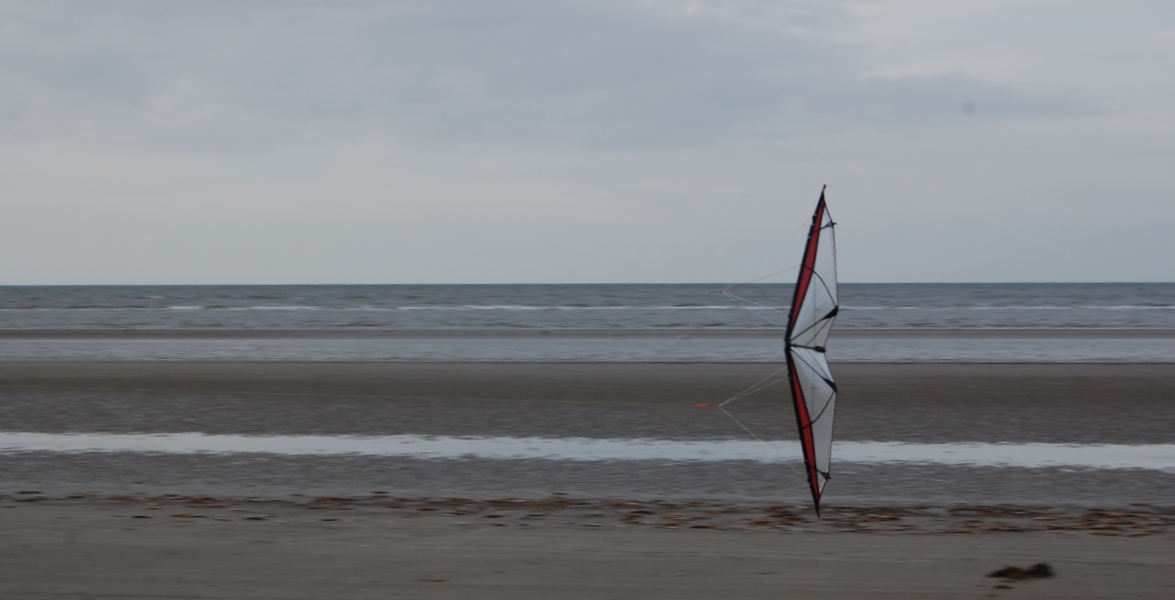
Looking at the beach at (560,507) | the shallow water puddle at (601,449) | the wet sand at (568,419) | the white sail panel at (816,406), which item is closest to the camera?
the beach at (560,507)

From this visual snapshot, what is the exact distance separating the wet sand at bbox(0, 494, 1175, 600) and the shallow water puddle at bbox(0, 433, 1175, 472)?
255 cm

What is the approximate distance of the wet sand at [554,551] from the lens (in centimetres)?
549

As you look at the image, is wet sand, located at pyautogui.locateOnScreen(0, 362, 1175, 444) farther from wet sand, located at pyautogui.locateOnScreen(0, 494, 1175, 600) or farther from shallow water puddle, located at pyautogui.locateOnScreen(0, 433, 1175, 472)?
wet sand, located at pyautogui.locateOnScreen(0, 494, 1175, 600)

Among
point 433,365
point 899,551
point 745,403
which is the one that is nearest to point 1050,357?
point 745,403

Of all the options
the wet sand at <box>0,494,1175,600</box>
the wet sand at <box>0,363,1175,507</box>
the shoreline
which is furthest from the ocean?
the shoreline

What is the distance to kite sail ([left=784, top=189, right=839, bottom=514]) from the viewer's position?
5.80m

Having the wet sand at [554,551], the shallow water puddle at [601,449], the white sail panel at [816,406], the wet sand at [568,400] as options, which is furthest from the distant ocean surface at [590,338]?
the white sail panel at [816,406]

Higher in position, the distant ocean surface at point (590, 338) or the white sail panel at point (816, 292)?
the white sail panel at point (816, 292)

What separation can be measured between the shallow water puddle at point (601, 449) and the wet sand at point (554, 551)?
2.55 m

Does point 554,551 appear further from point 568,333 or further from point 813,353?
point 568,333

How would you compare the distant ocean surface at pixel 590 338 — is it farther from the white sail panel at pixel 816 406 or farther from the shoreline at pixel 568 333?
the white sail panel at pixel 816 406

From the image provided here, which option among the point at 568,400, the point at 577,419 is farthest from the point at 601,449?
the point at 568,400

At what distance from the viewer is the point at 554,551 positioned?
247 inches

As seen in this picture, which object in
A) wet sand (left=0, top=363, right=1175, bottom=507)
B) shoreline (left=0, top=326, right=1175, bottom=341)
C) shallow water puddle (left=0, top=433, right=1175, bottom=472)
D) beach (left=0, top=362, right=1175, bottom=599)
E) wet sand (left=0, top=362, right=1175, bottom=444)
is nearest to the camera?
beach (left=0, top=362, right=1175, bottom=599)
